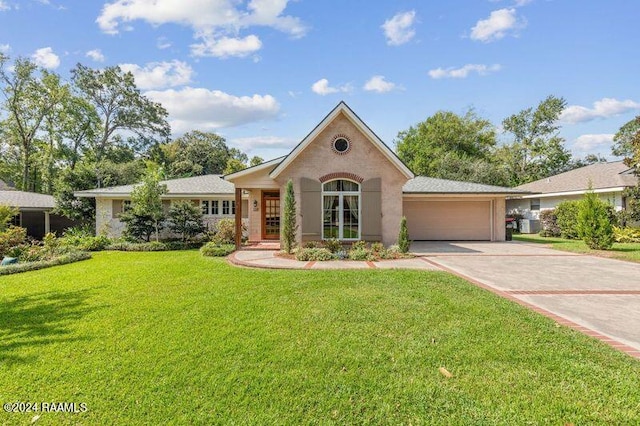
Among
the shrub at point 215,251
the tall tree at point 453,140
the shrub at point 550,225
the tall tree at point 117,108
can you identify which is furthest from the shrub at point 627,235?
the tall tree at point 117,108

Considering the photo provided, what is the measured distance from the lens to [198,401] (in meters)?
3.45

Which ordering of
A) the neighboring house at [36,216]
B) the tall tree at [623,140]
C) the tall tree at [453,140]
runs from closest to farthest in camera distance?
the neighboring house at [36,216] → the tall tree at [623,140] → the tall tree at [453,140]

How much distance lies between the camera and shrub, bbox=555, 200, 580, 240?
767 inches

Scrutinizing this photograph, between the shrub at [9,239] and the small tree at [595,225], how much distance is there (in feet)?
90.7

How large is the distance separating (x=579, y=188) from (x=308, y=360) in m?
26.9

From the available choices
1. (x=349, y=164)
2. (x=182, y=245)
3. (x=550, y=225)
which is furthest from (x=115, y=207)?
(x=550, y=225)

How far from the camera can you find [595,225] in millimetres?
14734

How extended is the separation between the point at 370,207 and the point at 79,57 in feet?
122

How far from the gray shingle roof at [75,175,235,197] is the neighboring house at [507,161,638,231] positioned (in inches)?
754

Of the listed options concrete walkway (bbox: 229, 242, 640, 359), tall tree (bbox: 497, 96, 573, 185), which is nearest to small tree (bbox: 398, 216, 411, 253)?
concrete walkway (bbox: 229, 242, 640, 359)

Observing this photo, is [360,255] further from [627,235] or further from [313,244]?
[627,235]

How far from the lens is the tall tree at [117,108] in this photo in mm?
34000

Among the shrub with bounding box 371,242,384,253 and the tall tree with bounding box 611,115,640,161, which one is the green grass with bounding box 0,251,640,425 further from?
the tall tree with bounding box 611,115,640,161

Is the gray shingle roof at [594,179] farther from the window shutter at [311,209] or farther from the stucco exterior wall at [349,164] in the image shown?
the window shutter at [311,209]
